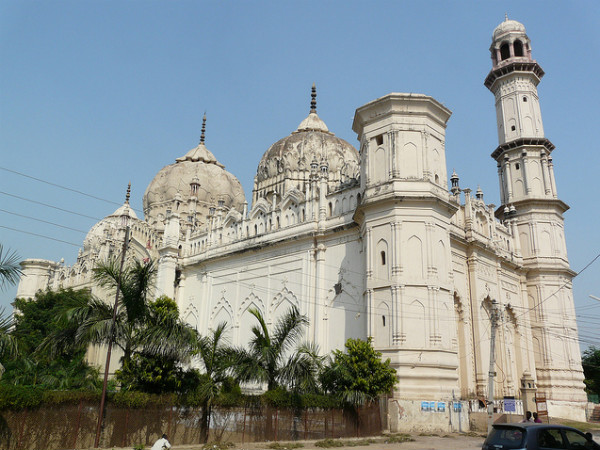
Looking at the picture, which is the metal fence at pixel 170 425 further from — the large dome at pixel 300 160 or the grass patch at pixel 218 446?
the large dome at pixel 300 160

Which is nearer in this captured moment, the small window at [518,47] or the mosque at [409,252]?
the mosque at [409,252]

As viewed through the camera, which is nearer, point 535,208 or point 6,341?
point 6,341

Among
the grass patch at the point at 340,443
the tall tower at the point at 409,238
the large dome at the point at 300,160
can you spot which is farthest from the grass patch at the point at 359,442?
the large dome at the point at 300,160

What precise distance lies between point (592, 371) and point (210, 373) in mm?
44938

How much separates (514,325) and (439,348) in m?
12.0

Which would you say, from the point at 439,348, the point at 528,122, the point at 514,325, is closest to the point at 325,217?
the point at 439,348

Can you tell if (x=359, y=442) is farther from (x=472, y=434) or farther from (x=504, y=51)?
(x=504, y=51)

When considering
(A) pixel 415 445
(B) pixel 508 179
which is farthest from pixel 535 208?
(A) pixel 415 445

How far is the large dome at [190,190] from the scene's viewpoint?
141 ft

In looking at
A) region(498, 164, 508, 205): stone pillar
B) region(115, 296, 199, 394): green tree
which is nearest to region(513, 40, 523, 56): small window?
region(498, 164, 508, 205): stone pillar

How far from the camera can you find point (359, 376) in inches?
727

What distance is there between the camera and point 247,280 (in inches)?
1134

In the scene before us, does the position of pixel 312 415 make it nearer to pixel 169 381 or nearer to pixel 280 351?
pixel 280 351

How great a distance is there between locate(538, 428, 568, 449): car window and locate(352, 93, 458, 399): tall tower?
32.5ft
